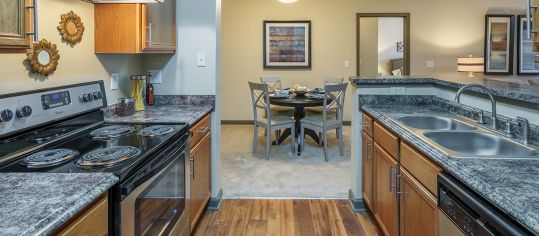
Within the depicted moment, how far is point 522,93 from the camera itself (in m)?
1.92

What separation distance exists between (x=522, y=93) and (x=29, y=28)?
2.04 metres

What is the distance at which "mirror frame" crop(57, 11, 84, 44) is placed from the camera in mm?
2131

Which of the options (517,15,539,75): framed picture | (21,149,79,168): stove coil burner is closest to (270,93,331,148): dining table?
(21,149,79,168): stove coil burner

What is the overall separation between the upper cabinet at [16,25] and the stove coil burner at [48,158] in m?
0.38

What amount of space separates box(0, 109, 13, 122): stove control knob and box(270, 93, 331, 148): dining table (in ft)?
11.6

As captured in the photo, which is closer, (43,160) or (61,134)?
(43,160)

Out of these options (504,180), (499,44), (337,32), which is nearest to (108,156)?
(504,180)

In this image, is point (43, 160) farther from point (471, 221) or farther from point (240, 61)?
point (240, 61)

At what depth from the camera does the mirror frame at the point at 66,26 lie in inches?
83.9

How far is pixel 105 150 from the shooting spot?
5.37ft

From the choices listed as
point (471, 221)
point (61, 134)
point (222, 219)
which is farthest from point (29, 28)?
point (222, 219)

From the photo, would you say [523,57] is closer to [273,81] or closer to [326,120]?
[273,81]

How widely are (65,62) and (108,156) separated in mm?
929

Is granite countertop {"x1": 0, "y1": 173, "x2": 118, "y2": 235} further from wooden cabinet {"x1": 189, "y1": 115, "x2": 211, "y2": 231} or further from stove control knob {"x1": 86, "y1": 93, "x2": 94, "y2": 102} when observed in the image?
wooden cabinet {"x1": 189, "y1": 115, "x2": 211, "y2": 231}
